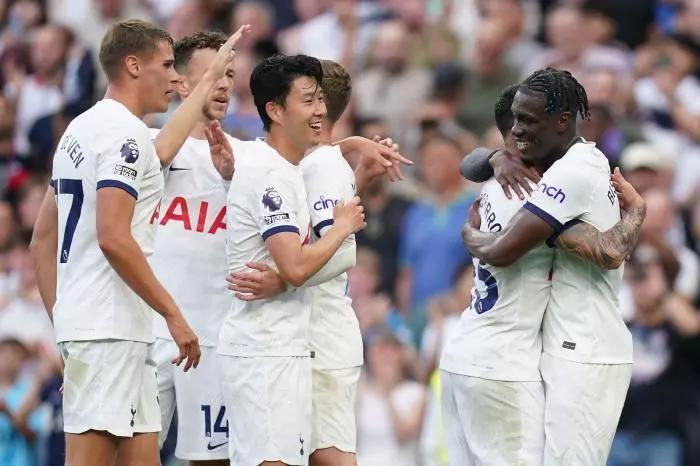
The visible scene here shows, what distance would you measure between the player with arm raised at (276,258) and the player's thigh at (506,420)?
81 centimetres

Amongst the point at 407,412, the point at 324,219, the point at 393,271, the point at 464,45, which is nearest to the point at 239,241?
the point at 324,219

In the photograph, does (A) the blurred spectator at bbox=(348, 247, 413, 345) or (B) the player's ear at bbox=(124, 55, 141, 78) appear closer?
(B) the player's ear at bbox=(124, 55, 141, 78)

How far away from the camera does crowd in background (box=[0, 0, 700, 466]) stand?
35.7 ft

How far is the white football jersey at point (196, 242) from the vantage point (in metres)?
7.79

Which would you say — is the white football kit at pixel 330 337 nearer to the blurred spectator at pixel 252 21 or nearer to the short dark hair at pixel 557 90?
the short dark hair at pixel 557 90

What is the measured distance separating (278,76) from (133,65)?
2.33ft

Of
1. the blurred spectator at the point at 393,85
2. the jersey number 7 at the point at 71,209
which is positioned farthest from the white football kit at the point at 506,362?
the blurred spectator at the point at 393,85

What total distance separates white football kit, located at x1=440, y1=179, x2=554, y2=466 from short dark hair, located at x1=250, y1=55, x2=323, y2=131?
1.15 meters

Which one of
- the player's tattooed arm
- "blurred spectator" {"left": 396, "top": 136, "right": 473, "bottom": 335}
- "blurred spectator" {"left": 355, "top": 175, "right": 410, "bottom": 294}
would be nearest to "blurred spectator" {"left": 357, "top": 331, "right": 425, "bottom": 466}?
"blurred spectator" {"left": 396, "top": 136, "right": 473, "bottom": 335}

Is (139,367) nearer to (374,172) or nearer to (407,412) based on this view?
(374,172)

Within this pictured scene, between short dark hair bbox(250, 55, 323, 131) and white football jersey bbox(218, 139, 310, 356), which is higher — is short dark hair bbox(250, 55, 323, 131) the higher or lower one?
the higher one

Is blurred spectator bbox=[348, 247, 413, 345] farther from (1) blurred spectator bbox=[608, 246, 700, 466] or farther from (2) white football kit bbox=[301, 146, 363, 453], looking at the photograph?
(2) white football kit bbox=[301, 146, 363, 453]

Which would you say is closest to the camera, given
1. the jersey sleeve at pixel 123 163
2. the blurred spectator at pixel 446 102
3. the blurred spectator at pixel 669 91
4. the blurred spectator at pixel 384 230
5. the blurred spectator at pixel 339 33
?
the jersey sleeve at pixel 123 163

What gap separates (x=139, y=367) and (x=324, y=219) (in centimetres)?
116
